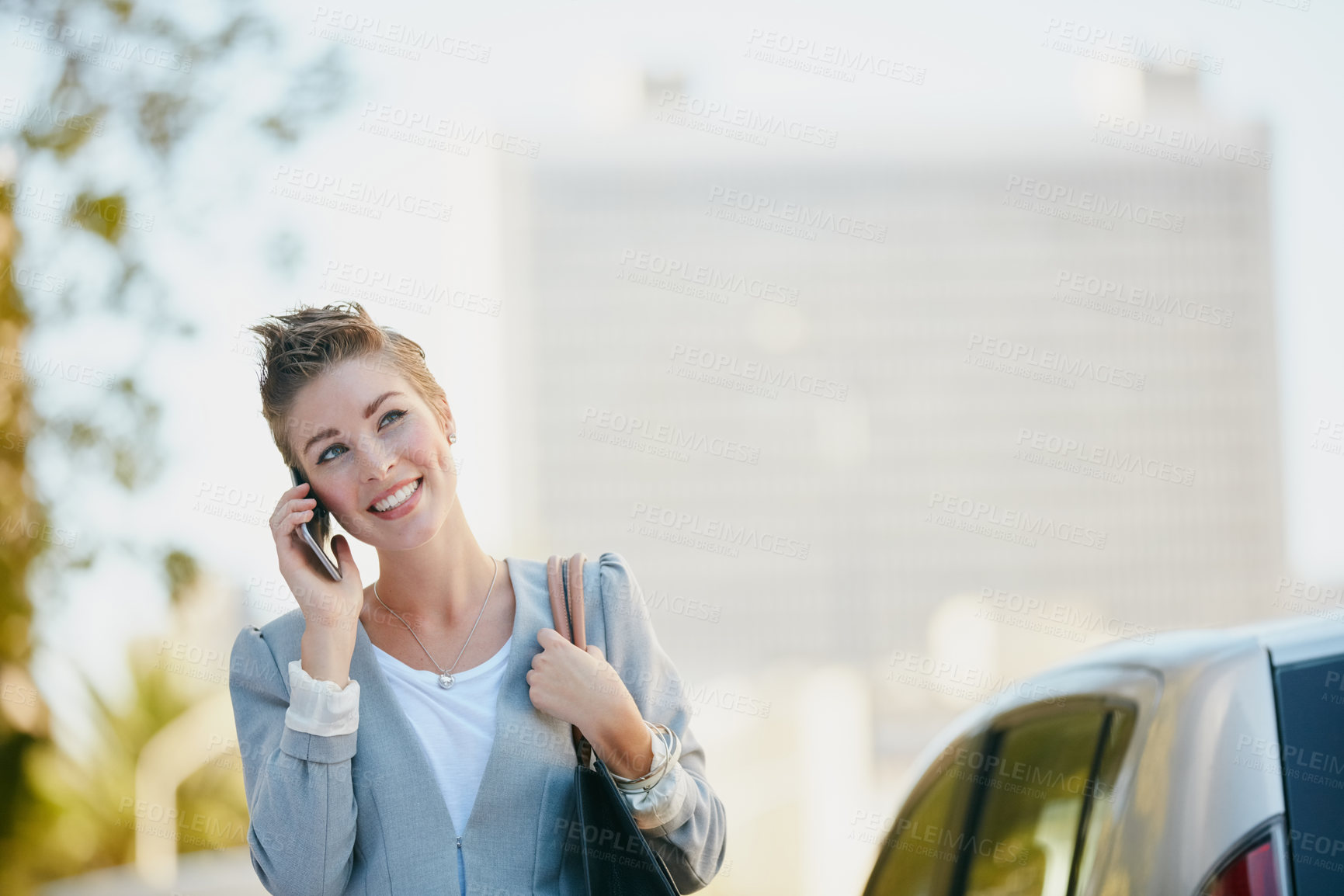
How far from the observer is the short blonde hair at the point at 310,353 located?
6.09 feet

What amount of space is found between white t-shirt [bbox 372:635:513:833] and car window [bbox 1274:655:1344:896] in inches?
45.7

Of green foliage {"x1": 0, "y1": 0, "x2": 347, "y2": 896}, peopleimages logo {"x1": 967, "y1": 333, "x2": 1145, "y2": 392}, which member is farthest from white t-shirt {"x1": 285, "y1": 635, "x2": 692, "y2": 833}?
peopleimages logo {"x1": 967, "y1": 333, "x2": 1145, "y2": 392}

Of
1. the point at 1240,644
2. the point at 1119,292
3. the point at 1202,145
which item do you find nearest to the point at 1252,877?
the point at 1240,644

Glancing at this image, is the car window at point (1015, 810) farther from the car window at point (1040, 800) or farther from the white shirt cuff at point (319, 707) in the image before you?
the white shirt cuff at point (319, 707)

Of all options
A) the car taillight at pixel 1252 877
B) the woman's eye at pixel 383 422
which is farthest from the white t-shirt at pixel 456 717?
the car taillight at pixel 1252 877

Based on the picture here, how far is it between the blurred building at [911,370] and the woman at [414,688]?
312 ft

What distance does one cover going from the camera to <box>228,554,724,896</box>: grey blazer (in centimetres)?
166

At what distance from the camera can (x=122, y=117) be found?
17.4 feet

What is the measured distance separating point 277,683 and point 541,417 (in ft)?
328

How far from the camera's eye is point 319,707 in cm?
167

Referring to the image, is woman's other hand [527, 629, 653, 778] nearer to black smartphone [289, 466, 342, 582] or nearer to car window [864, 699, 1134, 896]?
black smartphone [289, 466, 342, 582]

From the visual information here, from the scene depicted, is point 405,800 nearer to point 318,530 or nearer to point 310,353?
point 318,530

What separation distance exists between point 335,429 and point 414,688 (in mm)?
436

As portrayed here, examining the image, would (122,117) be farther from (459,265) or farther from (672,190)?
(672,190)
